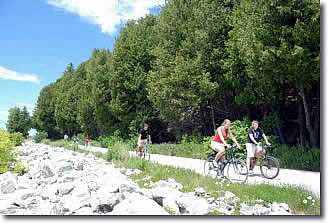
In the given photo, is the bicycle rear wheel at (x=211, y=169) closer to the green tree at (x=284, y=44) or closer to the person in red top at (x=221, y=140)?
the person in red top at (x=221, y=140)

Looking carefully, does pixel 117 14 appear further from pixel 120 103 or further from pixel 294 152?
pixel 120 103

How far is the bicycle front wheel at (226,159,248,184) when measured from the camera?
835 cm

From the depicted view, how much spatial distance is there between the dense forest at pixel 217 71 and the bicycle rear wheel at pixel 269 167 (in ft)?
8.67

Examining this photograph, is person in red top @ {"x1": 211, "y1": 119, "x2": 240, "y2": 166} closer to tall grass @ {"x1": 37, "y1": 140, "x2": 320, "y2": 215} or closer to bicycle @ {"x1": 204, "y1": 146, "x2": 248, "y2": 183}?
bicycle @ {"x1": 204, "y1": 146, "x2": 248, "y2": 183}

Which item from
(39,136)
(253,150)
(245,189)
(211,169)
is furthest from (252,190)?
(39,136)

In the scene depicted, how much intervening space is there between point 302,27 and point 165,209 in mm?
7062

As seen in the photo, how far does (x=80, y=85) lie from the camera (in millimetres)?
45969

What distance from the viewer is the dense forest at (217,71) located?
32.9 feet

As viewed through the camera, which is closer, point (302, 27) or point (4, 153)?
point (302, 27)

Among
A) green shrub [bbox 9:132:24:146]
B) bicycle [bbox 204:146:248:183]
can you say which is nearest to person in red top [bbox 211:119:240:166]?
bicycle [bbox 204:146:248:183]

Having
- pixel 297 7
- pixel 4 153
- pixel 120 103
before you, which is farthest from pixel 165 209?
pixel 120 103

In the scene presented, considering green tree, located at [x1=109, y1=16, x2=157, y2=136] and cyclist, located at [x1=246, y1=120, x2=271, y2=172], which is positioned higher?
green tree, located at [x1=109, y1=16, x2=157, y2=136]

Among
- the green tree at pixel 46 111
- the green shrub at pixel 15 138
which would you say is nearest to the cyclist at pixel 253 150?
the green shrub at pixel 15 138

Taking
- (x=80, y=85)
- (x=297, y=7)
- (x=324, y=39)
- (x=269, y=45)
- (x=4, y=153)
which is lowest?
(x=4, y=153)
